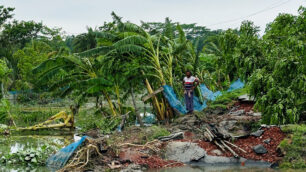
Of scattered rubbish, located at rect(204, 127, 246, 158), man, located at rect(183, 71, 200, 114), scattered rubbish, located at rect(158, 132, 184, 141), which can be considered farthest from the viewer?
man, located at rect(183, 71, 200, 114)

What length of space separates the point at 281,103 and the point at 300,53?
1.37m

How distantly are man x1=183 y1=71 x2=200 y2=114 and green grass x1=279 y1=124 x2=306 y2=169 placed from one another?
464cm

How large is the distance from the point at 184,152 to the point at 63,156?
2.83m

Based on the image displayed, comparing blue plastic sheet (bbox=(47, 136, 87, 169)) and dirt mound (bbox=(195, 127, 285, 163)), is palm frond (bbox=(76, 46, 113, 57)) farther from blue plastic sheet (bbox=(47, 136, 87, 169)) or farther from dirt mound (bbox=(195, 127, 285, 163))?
dirt mound (bbox=(195, 127, 285, 163))

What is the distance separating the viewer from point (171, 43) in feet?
46.6

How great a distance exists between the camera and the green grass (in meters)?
7.37

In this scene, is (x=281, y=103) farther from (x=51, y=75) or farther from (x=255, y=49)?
(x=51, y=75)

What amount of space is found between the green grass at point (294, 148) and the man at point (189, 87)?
4639 millimetres

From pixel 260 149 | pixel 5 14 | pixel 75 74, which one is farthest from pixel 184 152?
pixel 5 14

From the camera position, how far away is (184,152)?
851 centimetres

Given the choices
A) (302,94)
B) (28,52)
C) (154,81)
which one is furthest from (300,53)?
(28,52)

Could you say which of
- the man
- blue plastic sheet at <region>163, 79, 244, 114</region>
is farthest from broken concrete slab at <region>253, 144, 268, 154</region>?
blue plastic sheet at <region>163, 79, 244, 114</region>

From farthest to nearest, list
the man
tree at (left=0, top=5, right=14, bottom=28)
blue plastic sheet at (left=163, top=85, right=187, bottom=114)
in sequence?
tree at (left=0, top=5, right=14, bottom=28) → blue plastic sheet at (left=163, top=85, right=187, bottom=114) → the man

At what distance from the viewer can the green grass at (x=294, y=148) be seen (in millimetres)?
7367
